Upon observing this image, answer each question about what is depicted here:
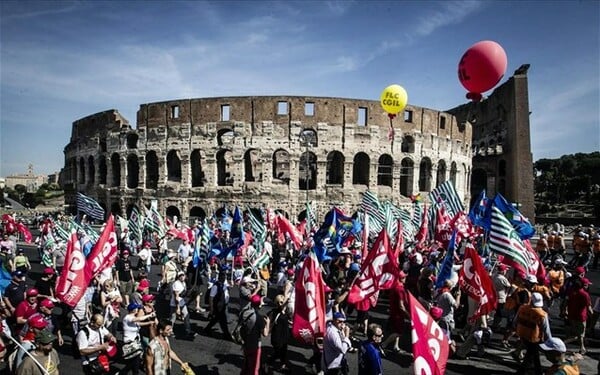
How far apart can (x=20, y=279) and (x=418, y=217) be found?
1645cm

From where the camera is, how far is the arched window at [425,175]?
32.9m

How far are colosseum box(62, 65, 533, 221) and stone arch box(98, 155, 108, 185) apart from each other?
86 millimetres

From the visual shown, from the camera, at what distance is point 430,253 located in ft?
40.3

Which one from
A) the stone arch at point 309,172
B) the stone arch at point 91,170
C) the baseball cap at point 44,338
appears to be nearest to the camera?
the baseball cap at point 44,338

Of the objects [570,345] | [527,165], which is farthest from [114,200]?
[527,165]

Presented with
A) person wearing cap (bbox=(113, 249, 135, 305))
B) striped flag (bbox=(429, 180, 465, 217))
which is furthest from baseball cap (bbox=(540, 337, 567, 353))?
striped flag (bbox=(429, 180, 465, 217))

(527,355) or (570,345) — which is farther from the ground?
(527,355)

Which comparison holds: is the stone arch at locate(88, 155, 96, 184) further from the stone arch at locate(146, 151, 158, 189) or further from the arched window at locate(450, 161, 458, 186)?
the arched window at locate(450, 161, 458, 186)

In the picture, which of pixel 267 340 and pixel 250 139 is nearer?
pixel 267 340

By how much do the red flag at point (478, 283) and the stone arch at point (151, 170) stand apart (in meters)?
28.7

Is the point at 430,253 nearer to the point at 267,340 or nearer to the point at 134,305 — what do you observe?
the point at 267,340

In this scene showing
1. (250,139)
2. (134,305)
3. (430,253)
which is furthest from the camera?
(250,139)

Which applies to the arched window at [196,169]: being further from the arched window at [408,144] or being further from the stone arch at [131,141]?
the arched window at [408,144]

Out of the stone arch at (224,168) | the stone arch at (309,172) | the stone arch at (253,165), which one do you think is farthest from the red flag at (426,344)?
→ the stone arch at (224,168)
